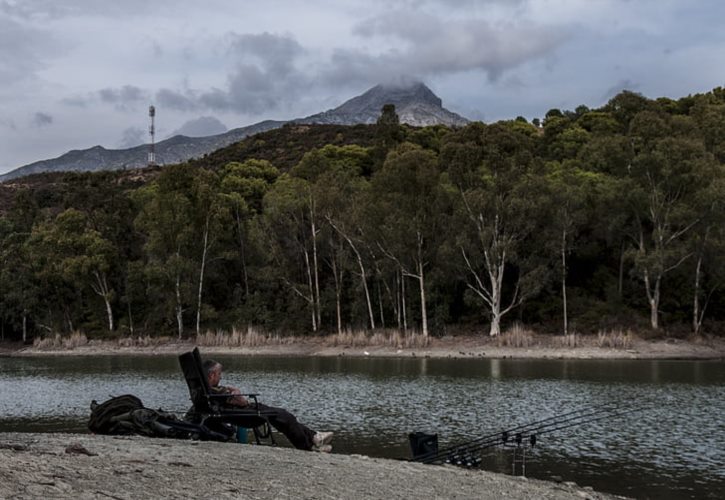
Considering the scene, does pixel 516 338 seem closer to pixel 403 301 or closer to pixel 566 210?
pixel 566 210

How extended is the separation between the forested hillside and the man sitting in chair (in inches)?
1468

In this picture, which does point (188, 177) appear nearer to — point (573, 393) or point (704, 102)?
point (573, 393)

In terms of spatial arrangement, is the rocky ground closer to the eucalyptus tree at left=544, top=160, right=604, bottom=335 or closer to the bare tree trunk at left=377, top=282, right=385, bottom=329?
the eucalyptus tree at left=544, top=160, right=604, bottom=335

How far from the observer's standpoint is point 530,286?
161 feet

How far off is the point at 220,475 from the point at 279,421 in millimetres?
4058

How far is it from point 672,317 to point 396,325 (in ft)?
64.1

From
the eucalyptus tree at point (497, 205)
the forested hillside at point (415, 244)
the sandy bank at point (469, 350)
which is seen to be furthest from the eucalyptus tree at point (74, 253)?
the eucalyptus tree at point (497, 205)

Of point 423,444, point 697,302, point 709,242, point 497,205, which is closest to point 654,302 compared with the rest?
point 697,302

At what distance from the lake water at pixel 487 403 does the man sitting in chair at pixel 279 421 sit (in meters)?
2.03

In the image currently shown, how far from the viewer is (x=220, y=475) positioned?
8.32m

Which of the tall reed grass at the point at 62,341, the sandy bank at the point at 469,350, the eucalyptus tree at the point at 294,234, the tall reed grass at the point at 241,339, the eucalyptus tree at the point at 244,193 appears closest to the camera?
the sandy bank at the point at 469,350

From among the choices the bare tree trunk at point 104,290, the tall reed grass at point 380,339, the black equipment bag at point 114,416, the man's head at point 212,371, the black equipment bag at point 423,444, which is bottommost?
the tall reed grass at point 380,339

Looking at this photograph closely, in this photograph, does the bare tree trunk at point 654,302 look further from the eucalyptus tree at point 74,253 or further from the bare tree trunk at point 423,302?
the eucalyptus tree at point 74,253

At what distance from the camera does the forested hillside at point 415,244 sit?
4859cm
